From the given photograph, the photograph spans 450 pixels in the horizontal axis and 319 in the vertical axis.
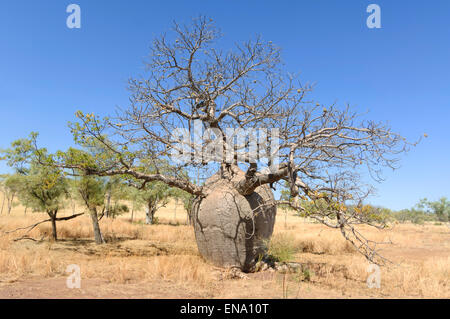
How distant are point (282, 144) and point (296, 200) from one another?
4.02ft

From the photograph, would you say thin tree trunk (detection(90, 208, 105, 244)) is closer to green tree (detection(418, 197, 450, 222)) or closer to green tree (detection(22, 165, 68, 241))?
green tree (detection(22, 165, 68, 241))

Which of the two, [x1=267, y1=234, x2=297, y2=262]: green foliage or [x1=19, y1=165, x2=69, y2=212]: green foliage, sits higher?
[x1=19, y1=165, x2=69, y2=212]: green foliage

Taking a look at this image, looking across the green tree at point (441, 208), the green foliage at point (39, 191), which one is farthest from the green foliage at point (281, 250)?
the green tree at point (441, 208)

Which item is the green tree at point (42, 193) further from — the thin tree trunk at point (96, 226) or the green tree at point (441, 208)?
the green tree at point (441, 208)

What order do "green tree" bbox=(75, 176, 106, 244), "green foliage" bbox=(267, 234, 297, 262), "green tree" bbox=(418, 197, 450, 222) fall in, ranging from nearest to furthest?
"green foliage" bbox=(267, 234, 297, 262), "green tree" bbox=(75, 176, 106, 244), "green tree" bbox=(418, 197, 450, 222)

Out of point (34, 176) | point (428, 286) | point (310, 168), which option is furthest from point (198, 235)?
point (34, 176)

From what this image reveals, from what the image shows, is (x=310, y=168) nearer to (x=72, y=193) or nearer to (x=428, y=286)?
(x=428, y=286)

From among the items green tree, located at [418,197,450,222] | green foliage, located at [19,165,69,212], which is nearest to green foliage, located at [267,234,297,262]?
green foliage, located at [19,165,69,212]

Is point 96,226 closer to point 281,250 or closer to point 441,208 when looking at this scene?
point 281,250

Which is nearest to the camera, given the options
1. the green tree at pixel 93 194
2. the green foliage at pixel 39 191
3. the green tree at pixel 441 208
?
the green foliage at pixel 39 191

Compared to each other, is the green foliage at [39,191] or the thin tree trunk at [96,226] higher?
the green foliage at [39,191]

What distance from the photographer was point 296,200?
5.43 metres

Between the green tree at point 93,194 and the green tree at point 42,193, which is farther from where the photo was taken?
the green tree at point 93,194
